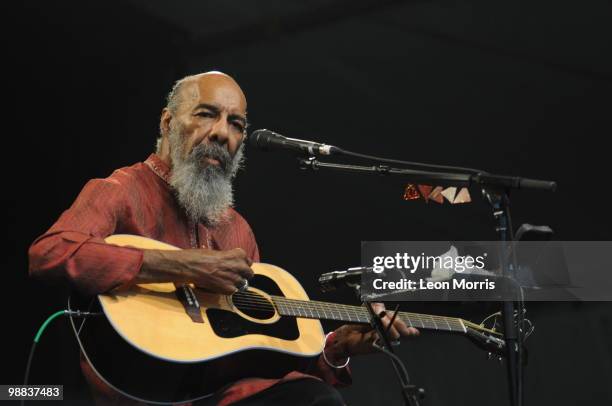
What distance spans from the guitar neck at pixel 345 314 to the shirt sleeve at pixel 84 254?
0.63 metres

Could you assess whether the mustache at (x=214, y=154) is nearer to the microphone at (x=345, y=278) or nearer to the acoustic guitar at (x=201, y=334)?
the acoustic guitar at (x=201, y=334)

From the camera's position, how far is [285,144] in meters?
2.50

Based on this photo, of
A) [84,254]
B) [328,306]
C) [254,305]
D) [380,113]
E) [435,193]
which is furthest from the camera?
[380,113]

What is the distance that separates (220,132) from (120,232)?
585 millimetres

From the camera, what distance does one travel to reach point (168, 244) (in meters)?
2.67

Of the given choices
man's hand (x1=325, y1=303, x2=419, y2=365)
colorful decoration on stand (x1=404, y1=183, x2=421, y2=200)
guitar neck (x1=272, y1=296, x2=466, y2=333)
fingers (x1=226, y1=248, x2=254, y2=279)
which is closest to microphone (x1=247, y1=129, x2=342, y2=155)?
colorful decoration on stand (x1=404, y1=183, x2=421, y2=200)

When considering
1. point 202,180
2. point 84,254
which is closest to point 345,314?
point 202,180

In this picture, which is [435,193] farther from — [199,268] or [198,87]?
[198,87]

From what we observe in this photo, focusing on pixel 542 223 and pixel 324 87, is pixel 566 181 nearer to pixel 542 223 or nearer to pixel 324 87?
pixel 542 223

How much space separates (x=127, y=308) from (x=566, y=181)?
3065mm

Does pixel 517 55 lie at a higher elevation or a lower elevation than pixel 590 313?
higher

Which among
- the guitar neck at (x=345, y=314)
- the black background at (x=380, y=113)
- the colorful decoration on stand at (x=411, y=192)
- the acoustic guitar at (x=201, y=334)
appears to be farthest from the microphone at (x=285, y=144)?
the black background at (x=380, y=113)

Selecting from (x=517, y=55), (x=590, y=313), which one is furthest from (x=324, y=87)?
(x=590, y=313)

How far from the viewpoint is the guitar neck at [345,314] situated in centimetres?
274
